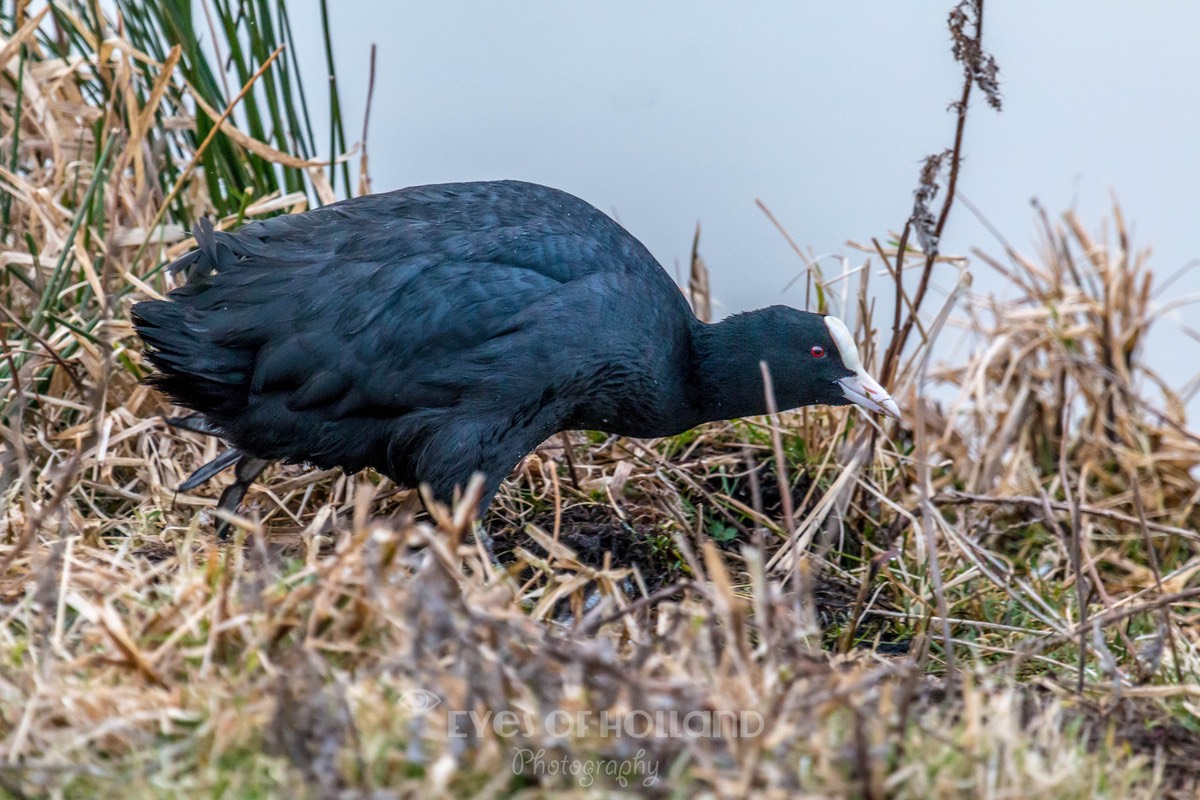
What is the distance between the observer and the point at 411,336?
9.84ft

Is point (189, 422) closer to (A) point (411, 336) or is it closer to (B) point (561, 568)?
(A) point (411, 336)

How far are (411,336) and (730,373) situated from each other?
2.91ft

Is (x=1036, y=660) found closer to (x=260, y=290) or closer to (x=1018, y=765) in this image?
(x=1018, y=765)

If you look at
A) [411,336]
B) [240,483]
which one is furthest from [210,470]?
[411,336]

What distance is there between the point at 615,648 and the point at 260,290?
1261mm

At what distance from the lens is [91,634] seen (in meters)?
2.16

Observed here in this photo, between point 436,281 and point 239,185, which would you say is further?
point 239,185

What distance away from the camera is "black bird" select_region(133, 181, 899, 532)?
300 centimetres

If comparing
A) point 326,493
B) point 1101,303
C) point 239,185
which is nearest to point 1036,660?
point 326,493

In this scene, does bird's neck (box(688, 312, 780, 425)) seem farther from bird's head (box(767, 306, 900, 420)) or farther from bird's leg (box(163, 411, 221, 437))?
bird's leg (box(163, 411, 221, 437))

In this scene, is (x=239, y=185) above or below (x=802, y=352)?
above

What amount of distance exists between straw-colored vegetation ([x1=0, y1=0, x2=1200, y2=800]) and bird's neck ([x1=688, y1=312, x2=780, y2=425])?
0.26 m

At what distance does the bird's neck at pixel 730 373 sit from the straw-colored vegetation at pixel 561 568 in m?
0.26

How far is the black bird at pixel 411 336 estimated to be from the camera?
300 centimetres
